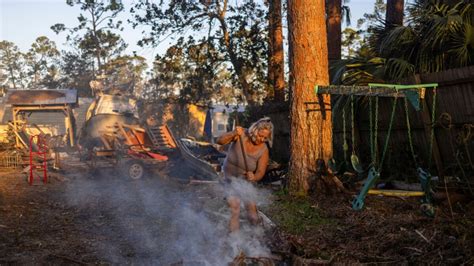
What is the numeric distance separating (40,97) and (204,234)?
1667 centimetres

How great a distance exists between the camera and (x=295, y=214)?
735 centimetres

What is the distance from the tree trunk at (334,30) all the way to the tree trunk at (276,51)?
2058 mm

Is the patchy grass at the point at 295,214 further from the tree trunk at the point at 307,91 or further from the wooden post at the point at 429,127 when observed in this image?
the wooden post at the point at 429,127

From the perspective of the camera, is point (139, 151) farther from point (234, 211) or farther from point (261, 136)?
point (261, 136)

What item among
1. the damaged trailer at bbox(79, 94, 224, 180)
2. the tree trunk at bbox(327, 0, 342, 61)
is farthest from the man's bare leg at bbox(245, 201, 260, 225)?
the tree trunk at bbox(327, 0, 342, 61)

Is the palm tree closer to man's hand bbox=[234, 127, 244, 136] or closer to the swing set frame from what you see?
the swing set frame

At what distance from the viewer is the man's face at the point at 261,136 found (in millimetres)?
5809

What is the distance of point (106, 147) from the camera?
15211 millimetres

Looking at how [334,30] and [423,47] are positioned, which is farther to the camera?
[334,30]

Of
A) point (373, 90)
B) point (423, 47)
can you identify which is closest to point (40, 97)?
point (423, 47)

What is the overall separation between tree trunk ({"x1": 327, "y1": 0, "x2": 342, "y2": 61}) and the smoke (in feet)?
19.0

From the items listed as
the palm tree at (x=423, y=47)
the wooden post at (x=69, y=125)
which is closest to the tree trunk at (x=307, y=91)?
the palm tree at (x=423, y=47)

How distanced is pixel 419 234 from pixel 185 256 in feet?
8.75

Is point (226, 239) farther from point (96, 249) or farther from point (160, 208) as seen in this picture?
point (160, 208)
